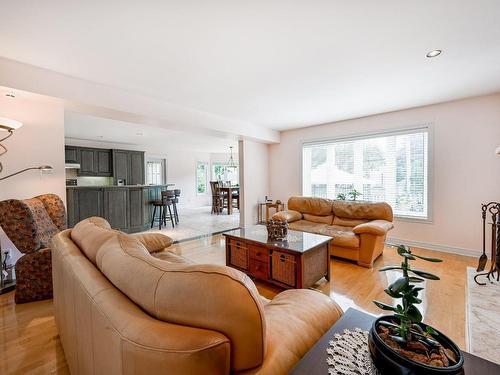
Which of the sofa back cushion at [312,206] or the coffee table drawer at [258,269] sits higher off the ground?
the sofa back cushion at [312,206]

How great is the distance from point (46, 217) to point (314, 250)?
9.86 feet

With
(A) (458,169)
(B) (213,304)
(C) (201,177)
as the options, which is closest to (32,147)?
(B) (213,304)

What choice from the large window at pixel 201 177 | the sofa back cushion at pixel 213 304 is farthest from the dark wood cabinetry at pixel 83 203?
the large window at pixel 201 177

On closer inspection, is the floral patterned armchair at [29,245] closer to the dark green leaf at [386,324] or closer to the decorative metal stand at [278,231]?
the decorative metal stand at [278,231]

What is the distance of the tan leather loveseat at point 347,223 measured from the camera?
3.11 meters

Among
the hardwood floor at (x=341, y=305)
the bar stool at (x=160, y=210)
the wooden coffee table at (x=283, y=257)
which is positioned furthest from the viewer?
the bar stool at (x=160, y=210)

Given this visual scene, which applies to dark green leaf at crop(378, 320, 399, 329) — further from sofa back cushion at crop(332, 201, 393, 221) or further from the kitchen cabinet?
the kitchen cabinet

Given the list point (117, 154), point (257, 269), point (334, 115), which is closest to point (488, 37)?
point (334, 115)

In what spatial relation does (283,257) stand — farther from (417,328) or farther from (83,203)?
(83,203)

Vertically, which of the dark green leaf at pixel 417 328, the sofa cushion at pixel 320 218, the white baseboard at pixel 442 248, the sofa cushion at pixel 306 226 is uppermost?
the dark green leaf at pixel 417 328

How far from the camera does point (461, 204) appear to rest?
365 cm

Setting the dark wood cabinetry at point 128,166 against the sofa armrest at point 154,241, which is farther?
the dark wood cabinetry at point 128,166

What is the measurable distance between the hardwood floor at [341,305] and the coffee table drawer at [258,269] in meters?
0.14

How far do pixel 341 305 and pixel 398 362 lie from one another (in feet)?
6.09
